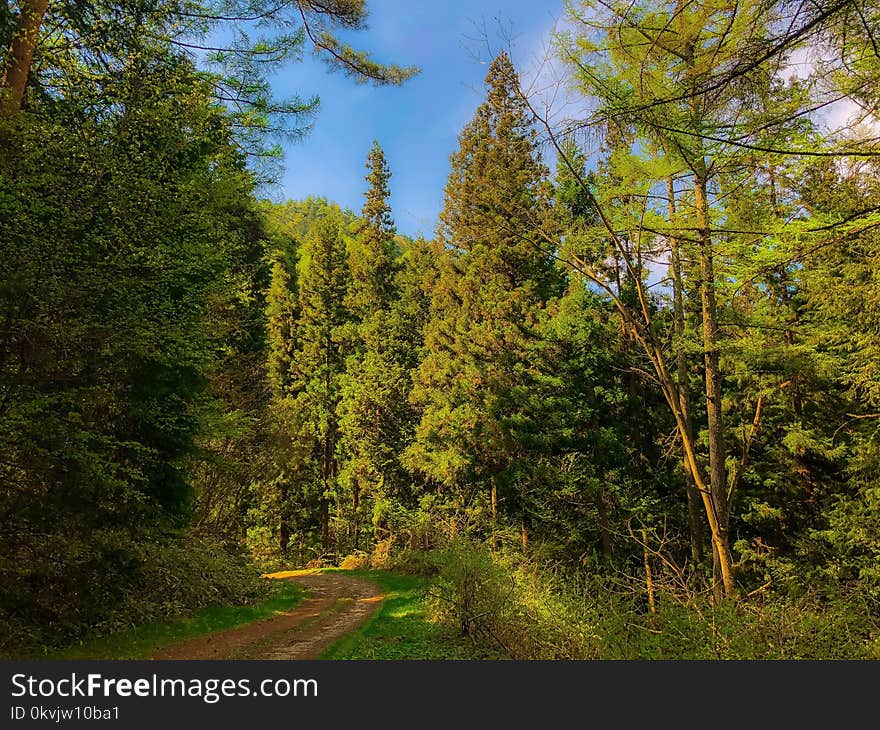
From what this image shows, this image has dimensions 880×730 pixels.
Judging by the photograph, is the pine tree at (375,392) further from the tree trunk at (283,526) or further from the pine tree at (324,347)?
the tree trunk at (283,526)

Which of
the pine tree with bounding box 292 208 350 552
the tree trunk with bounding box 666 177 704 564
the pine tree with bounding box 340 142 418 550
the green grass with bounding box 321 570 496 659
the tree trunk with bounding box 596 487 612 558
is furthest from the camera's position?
the pine tree with bounding box 292 208 350 552

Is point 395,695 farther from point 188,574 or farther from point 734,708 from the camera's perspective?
point 188,574

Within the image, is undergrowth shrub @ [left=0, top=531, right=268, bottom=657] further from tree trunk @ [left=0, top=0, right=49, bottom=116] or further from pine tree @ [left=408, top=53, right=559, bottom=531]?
pine tree @ [left=408, top=53, right=559, bottom=531]

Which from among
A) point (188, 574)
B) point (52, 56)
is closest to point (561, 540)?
point (188, 574)

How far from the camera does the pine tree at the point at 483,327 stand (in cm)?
1830

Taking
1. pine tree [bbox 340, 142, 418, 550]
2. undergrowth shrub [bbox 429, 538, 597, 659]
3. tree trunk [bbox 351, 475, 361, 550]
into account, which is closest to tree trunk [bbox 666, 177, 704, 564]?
undergrowth shrub [bbox 429, 538, 597, 659]

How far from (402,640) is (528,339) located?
12.3 m

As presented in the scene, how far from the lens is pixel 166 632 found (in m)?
8.20

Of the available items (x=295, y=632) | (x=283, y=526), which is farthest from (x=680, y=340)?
(x=283, y=526)

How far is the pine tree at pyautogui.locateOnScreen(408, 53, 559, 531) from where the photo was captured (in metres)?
18.3

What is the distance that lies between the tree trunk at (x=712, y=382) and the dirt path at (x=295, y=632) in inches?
234

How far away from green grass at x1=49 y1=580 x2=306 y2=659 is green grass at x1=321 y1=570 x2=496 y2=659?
243cm

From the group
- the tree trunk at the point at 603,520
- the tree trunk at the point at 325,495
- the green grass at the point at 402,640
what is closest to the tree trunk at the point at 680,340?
the tree trunk at the point at 603,520

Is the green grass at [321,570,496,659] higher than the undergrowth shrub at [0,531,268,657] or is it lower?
lower
